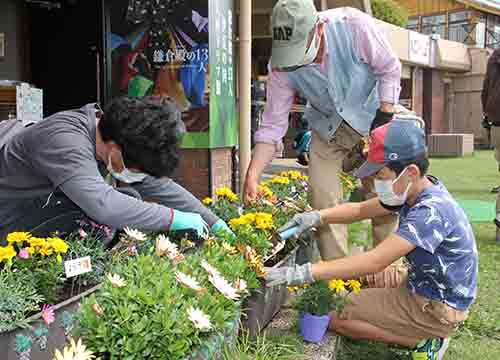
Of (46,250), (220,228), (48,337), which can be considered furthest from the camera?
(220,228)

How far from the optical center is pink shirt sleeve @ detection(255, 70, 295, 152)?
3.26 meters

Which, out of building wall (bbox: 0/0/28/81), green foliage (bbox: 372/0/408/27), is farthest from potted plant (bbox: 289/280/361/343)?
green foliage (bbox: 372/0/408/27)

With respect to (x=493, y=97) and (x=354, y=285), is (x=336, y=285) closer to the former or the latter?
(x=354, y=285)

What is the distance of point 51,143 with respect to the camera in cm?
230

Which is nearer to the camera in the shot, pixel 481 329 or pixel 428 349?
pixel 428 349

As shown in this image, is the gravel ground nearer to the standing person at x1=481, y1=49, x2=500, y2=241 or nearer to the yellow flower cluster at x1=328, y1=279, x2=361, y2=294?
the yellow flower cluster at x1=328, y1=279, x2=361, y2=294

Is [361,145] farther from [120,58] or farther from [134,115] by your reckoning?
[120,58]

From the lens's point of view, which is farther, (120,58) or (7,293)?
(120,58)

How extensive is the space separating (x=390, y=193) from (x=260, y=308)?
0.75m

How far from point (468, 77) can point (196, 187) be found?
25373 millimetres

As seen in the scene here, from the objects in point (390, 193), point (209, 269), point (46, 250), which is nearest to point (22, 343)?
point (46, 250)

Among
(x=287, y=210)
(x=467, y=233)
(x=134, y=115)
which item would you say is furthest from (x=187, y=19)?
(x=467, y=233)

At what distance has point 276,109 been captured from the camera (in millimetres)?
3301

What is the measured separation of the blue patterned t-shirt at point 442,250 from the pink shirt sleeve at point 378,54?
27.7 inches
